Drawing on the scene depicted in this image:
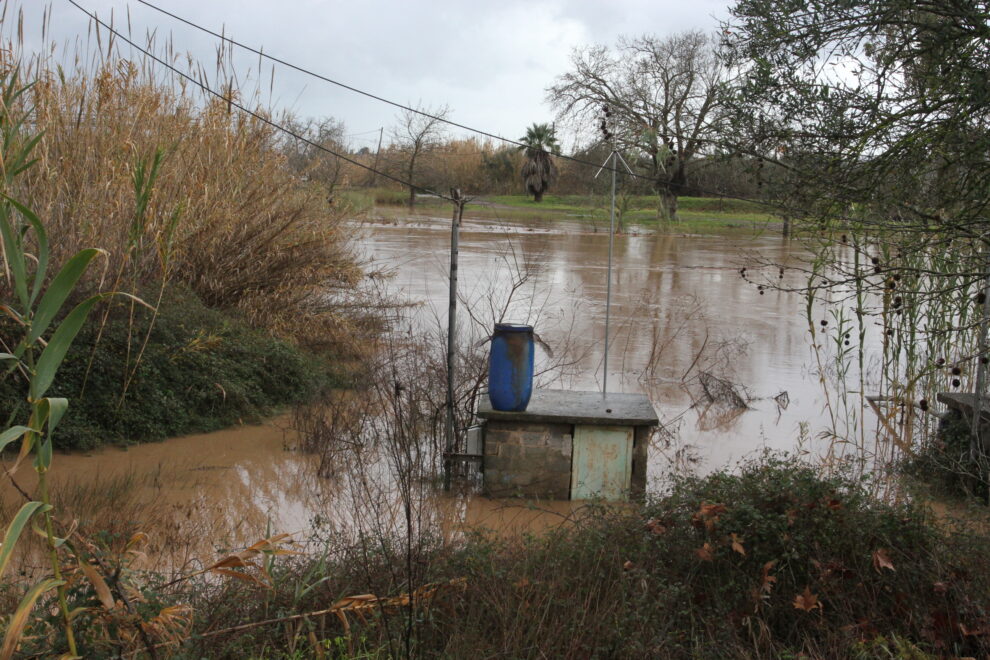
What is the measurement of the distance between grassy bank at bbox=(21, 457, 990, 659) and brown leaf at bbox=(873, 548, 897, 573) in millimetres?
15

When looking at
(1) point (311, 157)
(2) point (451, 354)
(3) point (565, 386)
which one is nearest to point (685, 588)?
(2) point (451, 354)

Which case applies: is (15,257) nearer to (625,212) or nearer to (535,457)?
(535,457)

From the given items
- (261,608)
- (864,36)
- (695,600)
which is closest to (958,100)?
(864,36)

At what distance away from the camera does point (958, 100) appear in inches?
180

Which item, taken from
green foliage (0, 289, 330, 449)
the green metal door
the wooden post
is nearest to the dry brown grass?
green foliage (0, 289, 330, 449)

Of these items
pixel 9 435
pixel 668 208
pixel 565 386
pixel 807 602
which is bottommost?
pixel 565 386

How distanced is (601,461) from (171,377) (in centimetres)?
402

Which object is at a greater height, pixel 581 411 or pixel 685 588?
pixel 581 411

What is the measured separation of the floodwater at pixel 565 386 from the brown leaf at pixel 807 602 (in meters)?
1.53

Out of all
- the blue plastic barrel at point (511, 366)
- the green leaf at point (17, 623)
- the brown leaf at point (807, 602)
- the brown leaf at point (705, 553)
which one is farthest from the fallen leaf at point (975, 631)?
the green leaf at point (17, 623)

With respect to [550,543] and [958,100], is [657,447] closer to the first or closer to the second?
[550,543]

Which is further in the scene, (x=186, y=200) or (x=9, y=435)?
(x=186, y=200)

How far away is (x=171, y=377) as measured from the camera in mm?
8211

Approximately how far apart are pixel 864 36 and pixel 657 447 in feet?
14.0
